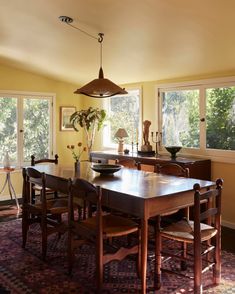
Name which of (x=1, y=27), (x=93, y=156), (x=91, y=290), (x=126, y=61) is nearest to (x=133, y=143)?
(x=93, y=156)

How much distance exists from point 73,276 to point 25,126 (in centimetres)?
385

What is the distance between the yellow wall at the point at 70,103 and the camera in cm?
450

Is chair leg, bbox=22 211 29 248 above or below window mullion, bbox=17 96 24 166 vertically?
below

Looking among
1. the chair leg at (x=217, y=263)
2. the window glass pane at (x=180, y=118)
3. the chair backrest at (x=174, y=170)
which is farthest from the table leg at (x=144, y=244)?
the window glass pane at (x=180, y=118)

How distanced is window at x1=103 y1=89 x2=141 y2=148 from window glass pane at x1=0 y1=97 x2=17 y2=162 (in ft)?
5.56

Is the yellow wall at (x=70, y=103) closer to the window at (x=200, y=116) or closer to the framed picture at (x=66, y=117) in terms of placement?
the framed picture at (x=66, y=117)

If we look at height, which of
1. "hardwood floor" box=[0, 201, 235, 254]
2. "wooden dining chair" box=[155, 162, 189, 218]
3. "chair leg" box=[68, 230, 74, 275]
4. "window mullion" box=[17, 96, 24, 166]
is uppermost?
"window mullion" box=[17, 96, 24, 166]

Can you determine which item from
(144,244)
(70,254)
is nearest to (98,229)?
(144,244)

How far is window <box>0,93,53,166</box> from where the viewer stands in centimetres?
609

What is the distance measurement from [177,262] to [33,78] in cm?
441

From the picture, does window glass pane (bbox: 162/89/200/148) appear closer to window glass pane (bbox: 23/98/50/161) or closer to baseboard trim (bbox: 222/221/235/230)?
baseboard trim (bbox: 222/221/235/230)

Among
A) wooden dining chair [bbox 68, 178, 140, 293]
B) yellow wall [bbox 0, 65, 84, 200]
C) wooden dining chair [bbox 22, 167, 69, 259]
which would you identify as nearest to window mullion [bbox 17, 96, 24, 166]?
yellow wall [bbox 0, 65, 84, 200]

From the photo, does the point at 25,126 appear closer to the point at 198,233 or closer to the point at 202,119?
the point at 202,119

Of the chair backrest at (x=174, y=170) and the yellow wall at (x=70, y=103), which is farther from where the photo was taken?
the yellow wall at (x=70, y=103)
